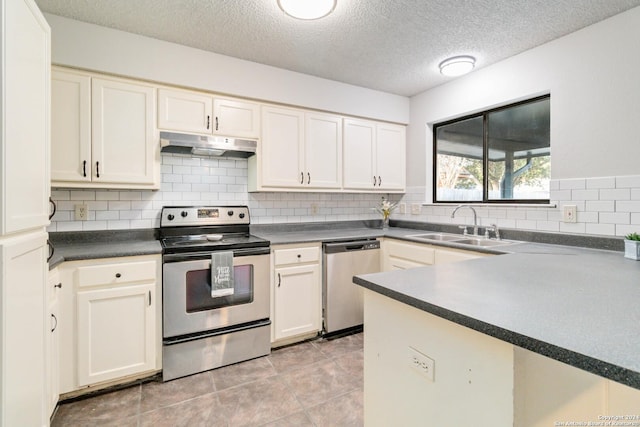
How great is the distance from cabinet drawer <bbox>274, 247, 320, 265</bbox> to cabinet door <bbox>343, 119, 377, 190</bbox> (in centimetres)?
87

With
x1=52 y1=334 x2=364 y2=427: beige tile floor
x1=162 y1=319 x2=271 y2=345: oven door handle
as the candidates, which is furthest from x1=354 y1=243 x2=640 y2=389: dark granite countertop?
x1=162 y1=319 x2=271 y2=345: oven door handle

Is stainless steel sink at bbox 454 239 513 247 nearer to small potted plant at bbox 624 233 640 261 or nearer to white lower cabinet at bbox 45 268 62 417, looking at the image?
small potted plant at bbox 624 233 640 261

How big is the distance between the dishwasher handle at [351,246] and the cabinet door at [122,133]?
59.0 inches

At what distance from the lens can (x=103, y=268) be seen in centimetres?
192

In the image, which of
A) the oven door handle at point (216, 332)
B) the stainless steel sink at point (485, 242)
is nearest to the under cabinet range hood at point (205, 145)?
the oven door handle at point (216, 332)

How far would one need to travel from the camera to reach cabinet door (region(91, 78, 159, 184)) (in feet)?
7.13

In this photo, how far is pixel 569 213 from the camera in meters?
2.26

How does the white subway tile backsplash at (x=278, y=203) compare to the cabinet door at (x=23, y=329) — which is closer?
the cabinet door at (x=23, y=329)

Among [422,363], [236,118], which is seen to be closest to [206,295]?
[236,118]

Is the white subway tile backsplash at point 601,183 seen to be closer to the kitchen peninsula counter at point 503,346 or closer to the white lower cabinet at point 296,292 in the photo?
the kitchen peninsula counter at point 503,346

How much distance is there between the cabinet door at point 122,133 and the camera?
7.13 ft

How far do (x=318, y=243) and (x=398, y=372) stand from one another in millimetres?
1659

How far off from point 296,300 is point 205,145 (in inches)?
56.8

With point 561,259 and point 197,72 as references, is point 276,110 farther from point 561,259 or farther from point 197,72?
point 561,259
